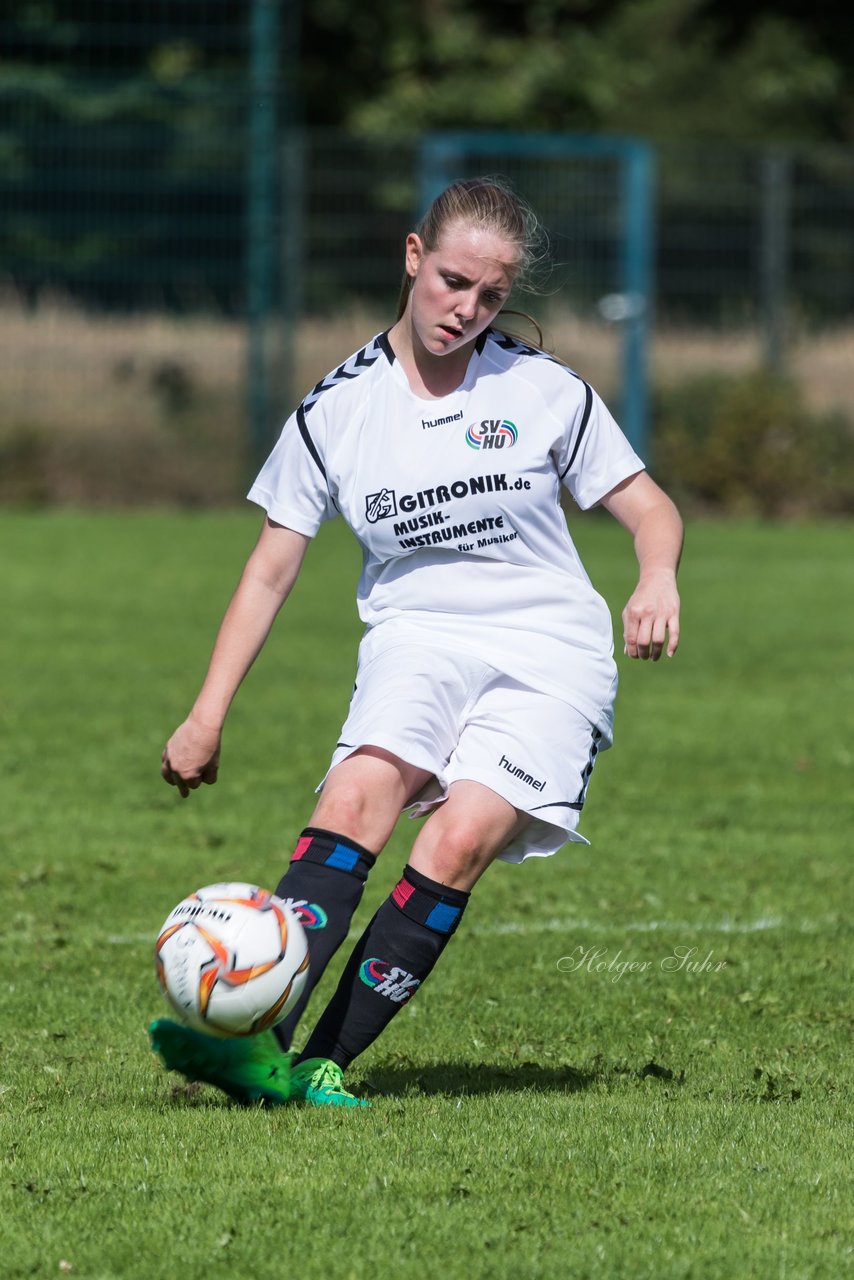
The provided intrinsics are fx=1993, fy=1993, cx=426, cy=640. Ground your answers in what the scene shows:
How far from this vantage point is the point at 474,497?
4375 mm

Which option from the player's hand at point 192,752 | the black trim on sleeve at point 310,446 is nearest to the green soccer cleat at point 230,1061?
the player's hand at point 192,752

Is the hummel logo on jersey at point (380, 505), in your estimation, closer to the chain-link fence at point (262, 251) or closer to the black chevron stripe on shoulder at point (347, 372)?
the black chevron stripe on shoulder at point (347, 372)

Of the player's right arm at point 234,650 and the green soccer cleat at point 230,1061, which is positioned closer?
the green soccer cleat at point 230,1061

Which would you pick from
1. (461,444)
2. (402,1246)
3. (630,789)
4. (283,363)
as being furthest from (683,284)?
(402,1246)

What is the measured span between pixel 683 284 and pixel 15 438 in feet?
24.4

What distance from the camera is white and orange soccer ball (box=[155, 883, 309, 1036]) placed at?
3895 mm

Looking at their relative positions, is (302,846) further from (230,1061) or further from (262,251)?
(262,251)

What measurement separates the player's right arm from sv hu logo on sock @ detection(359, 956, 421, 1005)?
0.55 m

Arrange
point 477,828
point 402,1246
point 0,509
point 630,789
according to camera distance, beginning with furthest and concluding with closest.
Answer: point 0,509 < point 630,789 < point 477,828 < point 402,1246

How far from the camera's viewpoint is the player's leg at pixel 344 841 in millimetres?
4234

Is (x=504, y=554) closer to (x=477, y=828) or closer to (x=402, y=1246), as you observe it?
(x=477, y=828)

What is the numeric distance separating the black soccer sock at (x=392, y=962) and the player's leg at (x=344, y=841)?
10 cm

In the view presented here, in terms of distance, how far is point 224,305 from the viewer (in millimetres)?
21406

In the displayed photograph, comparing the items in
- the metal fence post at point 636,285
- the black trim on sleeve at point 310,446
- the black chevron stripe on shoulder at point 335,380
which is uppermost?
the metal fence post at point 636,285
